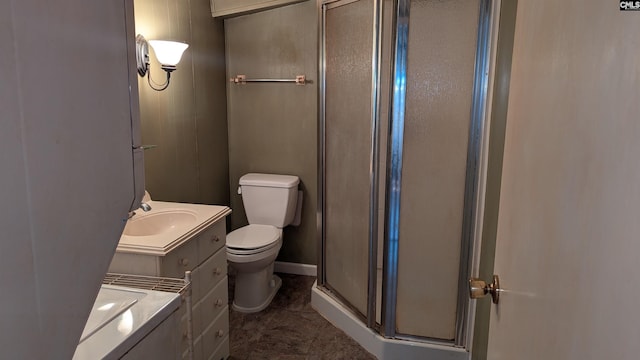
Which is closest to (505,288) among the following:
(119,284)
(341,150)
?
(119,284)

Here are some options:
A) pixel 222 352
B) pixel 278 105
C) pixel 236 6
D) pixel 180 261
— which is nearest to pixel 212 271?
pixel 180 261

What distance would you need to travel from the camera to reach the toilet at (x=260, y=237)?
9.11ft

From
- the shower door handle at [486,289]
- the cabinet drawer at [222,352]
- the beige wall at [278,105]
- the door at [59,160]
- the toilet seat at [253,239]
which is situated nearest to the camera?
the door at [59,160]

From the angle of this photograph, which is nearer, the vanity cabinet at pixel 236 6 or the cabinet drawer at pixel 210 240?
the cabinet drawer at pixel 210 240

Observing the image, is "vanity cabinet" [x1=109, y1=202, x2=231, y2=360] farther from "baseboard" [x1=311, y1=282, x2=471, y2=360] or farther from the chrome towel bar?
the chrome towel bar

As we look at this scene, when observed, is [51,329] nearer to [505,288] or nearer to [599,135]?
[599,135]

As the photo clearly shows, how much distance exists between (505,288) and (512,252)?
3.8 inches

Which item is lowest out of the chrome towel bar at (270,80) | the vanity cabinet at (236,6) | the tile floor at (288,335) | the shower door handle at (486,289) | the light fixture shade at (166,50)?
the tile floor at (288,335)

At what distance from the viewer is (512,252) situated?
3.29 feet

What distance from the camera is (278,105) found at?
337cm

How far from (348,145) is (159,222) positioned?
1.08m

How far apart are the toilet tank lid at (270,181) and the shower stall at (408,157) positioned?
602 millimetres

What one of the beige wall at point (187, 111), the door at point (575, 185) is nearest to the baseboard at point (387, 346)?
the beige wall at point (187, 111)

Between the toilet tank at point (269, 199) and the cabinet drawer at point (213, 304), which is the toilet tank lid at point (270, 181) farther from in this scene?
the cabinet drawer at point (213, 304)
